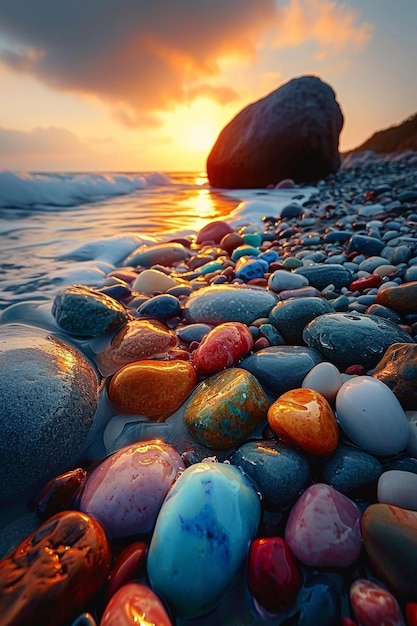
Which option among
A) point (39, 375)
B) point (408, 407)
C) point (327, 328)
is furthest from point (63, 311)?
point (408, 407)

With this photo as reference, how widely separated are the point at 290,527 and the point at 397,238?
2.73 metres

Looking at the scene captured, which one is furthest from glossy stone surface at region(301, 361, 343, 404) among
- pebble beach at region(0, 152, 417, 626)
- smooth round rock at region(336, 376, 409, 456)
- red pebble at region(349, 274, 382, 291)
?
red pebble at region(349, 274, 382, 291)

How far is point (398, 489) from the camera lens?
973 millimetres

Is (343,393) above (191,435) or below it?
above

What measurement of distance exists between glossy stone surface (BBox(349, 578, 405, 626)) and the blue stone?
164cm

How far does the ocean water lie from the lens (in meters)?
3.22

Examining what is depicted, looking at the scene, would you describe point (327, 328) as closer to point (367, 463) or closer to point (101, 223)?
point (367, 463)

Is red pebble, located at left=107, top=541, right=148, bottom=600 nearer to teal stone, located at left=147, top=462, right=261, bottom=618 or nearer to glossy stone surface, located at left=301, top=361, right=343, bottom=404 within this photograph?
teal stone, located at left=147, top=462, right=261, bottom=618

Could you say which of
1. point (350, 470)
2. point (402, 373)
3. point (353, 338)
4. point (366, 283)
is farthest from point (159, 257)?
point (350, 470)

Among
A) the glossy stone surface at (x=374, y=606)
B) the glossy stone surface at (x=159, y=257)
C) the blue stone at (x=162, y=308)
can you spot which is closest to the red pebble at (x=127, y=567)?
the glossy stone surface at (x=374, y=606)

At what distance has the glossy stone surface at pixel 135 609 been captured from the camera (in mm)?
760

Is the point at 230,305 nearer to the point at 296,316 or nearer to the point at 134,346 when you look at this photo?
the point at 296,316

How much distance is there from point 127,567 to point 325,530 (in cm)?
52

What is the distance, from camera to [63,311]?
80.9 inches
